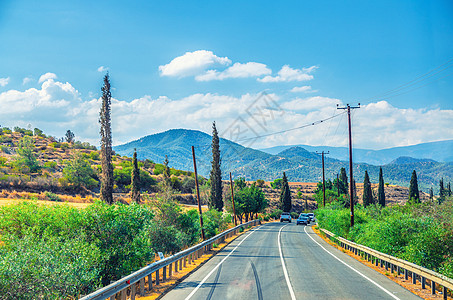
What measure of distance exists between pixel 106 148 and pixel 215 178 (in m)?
30.5

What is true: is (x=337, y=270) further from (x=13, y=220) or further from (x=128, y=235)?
(x=13, y=220)

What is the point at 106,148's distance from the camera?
2869cm

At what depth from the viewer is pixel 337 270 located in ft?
52.0

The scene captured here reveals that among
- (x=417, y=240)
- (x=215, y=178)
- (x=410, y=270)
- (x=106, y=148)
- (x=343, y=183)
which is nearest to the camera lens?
(x=410, y=270)

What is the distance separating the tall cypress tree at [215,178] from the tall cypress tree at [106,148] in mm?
29199

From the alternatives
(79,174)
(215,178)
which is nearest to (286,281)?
(215,178)

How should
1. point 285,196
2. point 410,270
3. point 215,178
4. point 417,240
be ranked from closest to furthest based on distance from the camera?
point 410,270 < point 417,240 < point 215,178 < point 285,196

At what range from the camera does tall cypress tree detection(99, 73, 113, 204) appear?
27578mm

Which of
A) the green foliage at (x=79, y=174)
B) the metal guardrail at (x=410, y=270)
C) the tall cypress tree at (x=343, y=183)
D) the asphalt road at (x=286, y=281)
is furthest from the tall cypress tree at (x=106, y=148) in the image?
the tall cypress tree at (x=343, y=183)

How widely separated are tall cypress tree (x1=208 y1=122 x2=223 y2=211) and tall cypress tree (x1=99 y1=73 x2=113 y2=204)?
2920cm

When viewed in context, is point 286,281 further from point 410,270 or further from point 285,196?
point 285,196

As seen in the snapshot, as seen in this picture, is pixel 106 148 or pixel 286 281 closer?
pixel 286 281

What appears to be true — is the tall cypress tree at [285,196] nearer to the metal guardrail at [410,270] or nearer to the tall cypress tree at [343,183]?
the tall cypress tree at [343,183]

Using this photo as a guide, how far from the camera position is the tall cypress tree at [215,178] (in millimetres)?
57094
